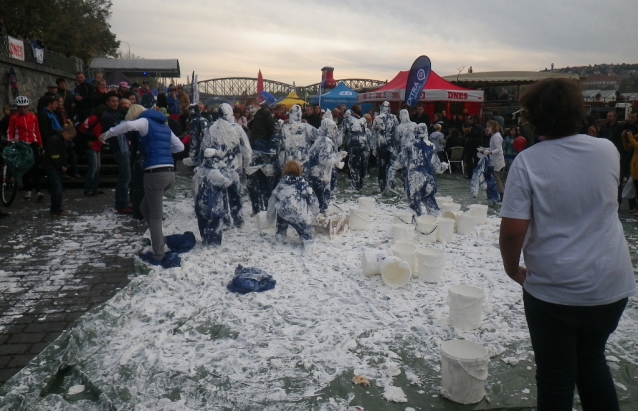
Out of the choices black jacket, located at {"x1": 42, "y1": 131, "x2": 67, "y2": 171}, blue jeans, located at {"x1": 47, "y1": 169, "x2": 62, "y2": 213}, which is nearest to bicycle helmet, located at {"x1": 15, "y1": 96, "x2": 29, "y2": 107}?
black jacket, located at {"x1": 42, "y1": 131, "x2": 67, "y2": 171}

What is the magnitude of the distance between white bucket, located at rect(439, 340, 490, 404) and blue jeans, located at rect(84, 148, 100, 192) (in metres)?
7.76

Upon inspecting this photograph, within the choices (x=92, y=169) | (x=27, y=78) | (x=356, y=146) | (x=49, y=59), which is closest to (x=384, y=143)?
(x=356, y=146)

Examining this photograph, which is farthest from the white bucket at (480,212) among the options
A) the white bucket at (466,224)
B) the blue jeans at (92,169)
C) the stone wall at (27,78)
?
the stone wall at (27,78)

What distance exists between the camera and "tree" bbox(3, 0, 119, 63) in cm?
1930

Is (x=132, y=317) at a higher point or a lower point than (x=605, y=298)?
lower

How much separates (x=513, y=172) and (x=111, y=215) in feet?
23.6

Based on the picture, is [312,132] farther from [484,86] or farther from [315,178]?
[484,86]

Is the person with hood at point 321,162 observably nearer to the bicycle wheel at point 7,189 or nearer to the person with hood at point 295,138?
the person with hood at point 295,138

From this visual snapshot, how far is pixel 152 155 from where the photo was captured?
5.27 m

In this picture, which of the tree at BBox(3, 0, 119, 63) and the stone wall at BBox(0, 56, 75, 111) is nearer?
the stone wall at BBox(0, 56, 75, 111)

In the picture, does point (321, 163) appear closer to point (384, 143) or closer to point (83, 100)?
point (384, 143)

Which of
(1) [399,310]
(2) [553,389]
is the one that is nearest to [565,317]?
(2) [553,389]

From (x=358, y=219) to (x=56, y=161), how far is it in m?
4.65

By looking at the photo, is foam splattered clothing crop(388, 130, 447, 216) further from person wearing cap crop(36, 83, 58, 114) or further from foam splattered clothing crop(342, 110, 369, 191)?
person wearing cap crop(36, 83, 58, 114)
